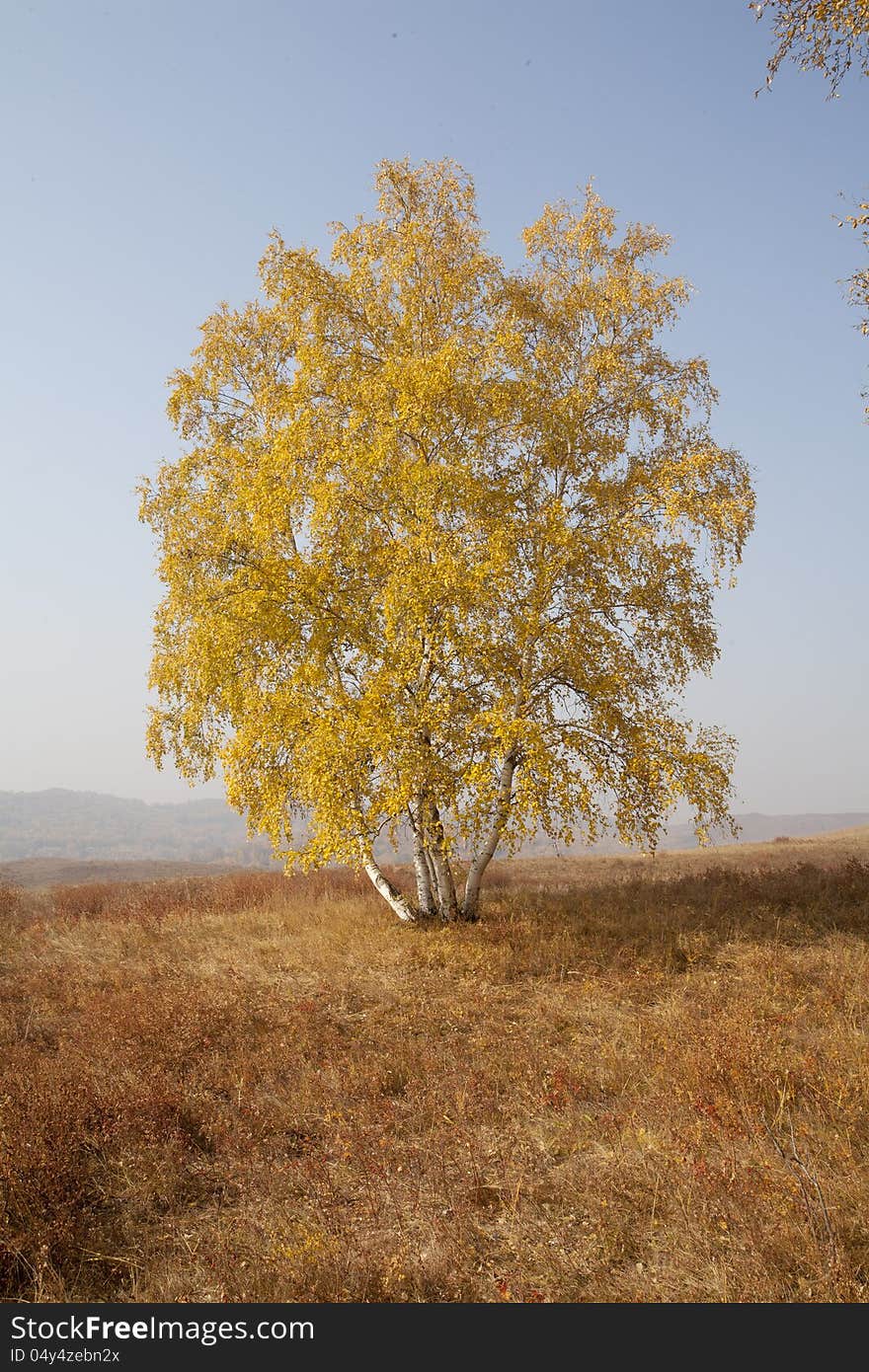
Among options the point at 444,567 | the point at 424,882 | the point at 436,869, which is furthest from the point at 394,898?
the point at 444,567

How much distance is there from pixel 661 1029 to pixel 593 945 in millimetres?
4314

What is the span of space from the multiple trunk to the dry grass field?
4.28ft

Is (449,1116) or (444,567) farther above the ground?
(444,567)

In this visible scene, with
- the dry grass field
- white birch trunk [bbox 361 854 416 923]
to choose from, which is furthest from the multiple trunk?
the dry grass field

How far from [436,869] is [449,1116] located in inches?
339

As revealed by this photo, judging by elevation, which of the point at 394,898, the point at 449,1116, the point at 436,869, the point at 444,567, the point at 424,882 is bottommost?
the point at 449,1116

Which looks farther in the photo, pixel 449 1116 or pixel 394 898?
pixel 394 898

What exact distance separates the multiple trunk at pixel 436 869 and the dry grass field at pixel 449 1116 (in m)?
1.31

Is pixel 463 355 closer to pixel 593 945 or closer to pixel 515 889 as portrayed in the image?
pixel 593 945

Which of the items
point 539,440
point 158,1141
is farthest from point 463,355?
point 158,1141

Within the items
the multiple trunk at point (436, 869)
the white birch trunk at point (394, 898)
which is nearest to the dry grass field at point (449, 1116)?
the multiple trunk at point (436, 869)

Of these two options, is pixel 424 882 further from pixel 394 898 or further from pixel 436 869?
pixel 394 898

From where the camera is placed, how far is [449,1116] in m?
7.33

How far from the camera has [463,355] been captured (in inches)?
567
